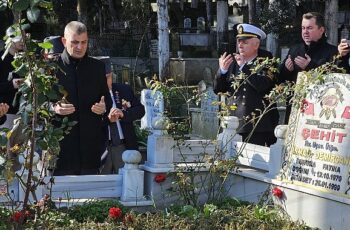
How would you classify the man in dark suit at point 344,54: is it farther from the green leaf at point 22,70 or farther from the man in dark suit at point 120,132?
the green leaf at point 22,70

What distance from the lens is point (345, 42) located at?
5.84m

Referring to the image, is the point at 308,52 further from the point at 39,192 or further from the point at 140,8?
the point at 140,8

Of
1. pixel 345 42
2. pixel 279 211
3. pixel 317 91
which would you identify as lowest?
pixel 279 211

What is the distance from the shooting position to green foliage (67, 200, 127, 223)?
16.7 feet

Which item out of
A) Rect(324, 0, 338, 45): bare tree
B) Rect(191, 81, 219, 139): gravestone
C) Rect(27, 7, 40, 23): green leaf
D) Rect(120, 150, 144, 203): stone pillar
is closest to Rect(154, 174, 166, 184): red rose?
Rect(120, 150, 144, 203): stone pillar

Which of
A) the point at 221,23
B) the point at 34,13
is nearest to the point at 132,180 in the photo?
the point at 34,13

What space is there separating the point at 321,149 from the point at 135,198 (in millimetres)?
1521

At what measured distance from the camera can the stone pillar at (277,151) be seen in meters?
5.46

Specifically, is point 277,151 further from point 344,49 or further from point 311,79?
point 344,49

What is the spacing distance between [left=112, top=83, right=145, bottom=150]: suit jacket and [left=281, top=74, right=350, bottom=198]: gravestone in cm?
140

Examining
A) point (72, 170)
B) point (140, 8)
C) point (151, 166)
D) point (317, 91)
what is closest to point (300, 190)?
point (317, 91)

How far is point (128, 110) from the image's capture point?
6.12m

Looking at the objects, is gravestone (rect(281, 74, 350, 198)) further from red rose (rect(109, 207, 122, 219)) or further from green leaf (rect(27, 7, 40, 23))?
green leaf (rect(27, 7, 40, 23))

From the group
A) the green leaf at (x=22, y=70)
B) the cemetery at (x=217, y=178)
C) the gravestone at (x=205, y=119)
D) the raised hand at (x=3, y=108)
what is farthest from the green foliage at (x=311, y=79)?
the gravestone at (x=205, y=119)
